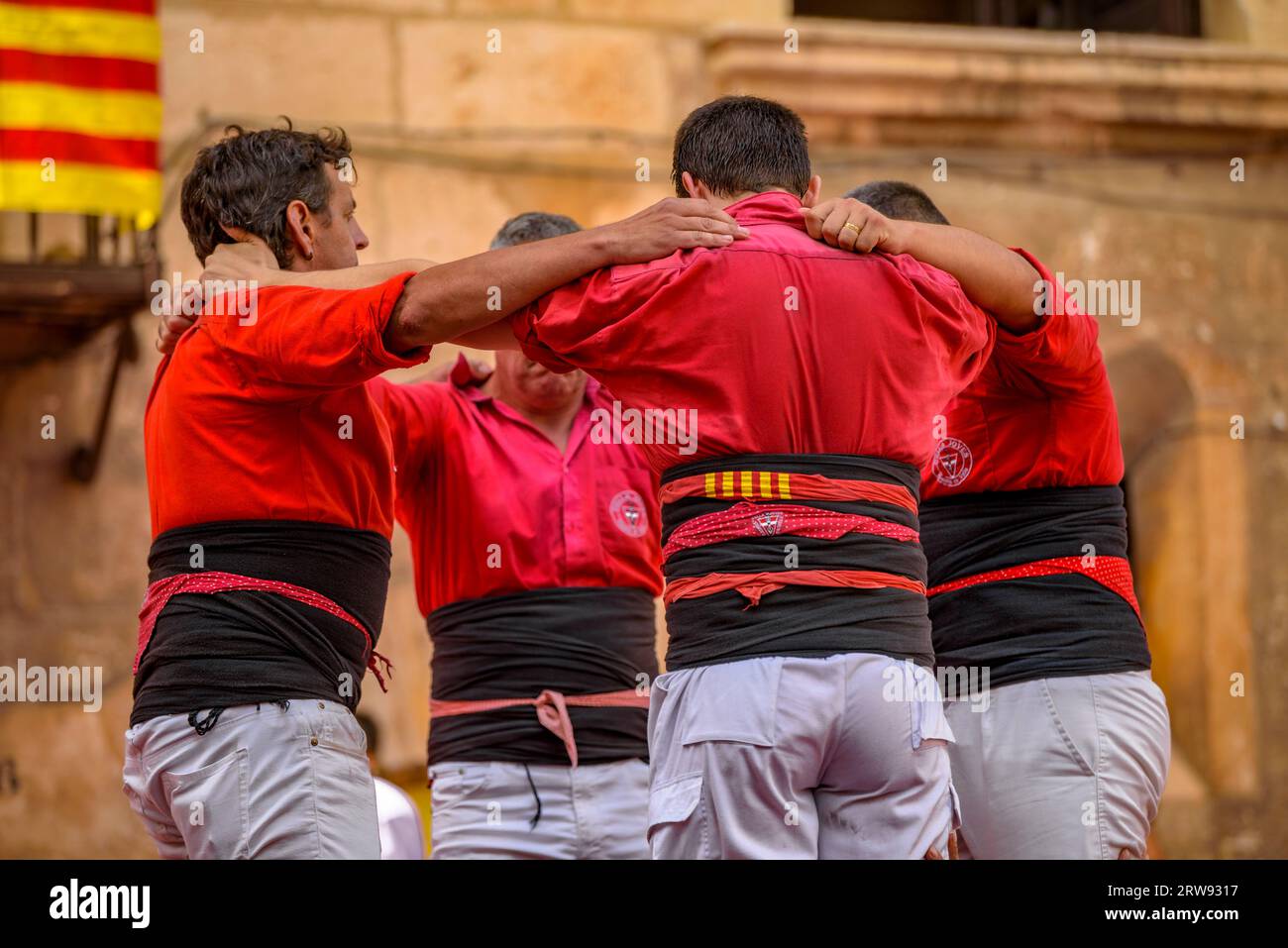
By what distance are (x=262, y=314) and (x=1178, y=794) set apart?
213 inches

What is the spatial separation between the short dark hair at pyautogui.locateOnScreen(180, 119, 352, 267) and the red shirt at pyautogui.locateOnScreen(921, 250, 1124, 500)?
1.48 m

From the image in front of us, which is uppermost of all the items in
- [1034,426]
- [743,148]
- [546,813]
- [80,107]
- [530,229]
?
[80,107]

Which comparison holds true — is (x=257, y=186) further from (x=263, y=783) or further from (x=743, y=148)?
(x=263, y=783)

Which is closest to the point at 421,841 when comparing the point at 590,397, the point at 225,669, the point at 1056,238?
the point at 590,397

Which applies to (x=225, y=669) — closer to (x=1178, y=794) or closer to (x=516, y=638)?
(x=516, y=638)

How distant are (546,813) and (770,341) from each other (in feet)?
5.41

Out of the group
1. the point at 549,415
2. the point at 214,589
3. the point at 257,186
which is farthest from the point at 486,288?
the point at 549,415

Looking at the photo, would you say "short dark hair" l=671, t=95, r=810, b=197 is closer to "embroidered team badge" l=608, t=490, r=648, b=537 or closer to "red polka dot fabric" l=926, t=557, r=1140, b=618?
"red polka dot fabric" l=926, t=557, r=1140, b=618

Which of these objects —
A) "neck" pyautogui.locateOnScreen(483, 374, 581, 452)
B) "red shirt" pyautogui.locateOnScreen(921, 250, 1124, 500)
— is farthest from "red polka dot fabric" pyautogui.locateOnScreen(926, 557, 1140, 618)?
"neck" pyautogui.locateOnScreen(483, 374, 581, 452)

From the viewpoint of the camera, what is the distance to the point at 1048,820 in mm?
3678

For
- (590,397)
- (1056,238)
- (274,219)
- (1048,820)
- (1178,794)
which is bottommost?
(1178,794)

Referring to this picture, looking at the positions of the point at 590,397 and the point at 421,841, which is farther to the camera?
the point at 421,841

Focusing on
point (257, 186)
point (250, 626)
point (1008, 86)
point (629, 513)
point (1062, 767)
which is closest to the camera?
point (250, 626)

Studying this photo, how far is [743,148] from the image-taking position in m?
3.35
